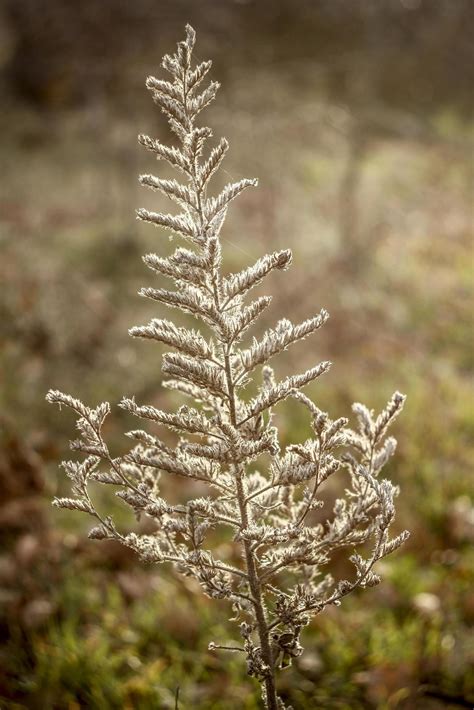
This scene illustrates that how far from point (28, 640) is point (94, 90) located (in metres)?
9.84

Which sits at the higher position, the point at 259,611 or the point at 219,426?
the point at 219,426

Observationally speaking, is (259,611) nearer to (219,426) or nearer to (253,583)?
(253,583)

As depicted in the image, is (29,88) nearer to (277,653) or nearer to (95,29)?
(95,29)

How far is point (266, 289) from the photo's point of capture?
304 inches

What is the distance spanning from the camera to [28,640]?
2914 mm

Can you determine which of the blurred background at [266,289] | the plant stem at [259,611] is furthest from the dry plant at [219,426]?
the blurred background at [266,289]

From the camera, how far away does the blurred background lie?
273 centimetres

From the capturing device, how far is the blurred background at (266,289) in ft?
8.95

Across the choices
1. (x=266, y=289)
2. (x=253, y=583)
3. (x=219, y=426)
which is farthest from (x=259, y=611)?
(x=266, y=289)

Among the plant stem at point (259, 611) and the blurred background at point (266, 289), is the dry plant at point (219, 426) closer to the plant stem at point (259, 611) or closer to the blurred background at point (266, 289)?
the plant stem at point (259, 611)

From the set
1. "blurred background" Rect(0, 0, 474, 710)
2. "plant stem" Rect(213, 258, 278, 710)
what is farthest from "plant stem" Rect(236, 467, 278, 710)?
"blurred background" Rect(0, 0, 474, 710)

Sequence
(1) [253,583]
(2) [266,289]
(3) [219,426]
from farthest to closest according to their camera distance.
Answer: (2) [266,289]
(1) [253,583]
(3) [219,426]

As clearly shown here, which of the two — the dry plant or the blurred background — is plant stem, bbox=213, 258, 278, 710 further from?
the blurred background

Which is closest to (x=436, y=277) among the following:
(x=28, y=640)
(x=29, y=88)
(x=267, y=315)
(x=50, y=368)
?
(x=267, y=315)
